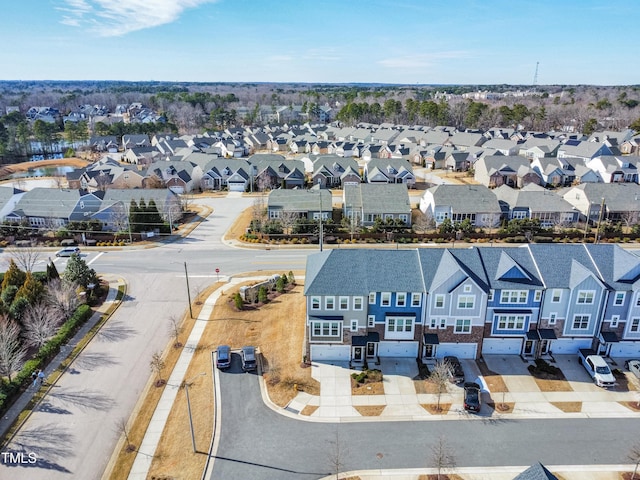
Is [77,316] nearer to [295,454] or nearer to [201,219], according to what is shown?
[295,454]

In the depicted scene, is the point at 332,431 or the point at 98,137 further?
the point at 98,137

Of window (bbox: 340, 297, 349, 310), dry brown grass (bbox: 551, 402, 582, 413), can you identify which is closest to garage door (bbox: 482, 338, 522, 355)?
dry brown grass (bbox: 551, 402, 582, 413)

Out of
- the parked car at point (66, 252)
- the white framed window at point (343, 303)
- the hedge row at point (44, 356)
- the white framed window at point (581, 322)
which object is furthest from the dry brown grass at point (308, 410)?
the parked car at point (66, 252)

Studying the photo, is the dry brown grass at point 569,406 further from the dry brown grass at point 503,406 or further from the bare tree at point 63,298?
the bare tree at point 63,298

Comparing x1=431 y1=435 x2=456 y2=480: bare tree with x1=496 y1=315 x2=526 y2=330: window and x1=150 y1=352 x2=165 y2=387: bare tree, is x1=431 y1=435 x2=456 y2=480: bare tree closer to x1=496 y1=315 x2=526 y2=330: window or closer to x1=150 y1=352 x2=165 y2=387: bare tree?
x1=496 y1=315 x2=526 y2=330: window

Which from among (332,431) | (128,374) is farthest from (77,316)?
(332,431)

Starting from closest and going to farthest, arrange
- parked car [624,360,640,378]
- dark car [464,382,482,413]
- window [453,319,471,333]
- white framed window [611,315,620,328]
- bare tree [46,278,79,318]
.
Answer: dark car [464,382,482,413]
parked car [624,360,640,378]
window [453,319,471,333]
white framed window [611,315,620,328]
bare tree [46,278,79,318]
